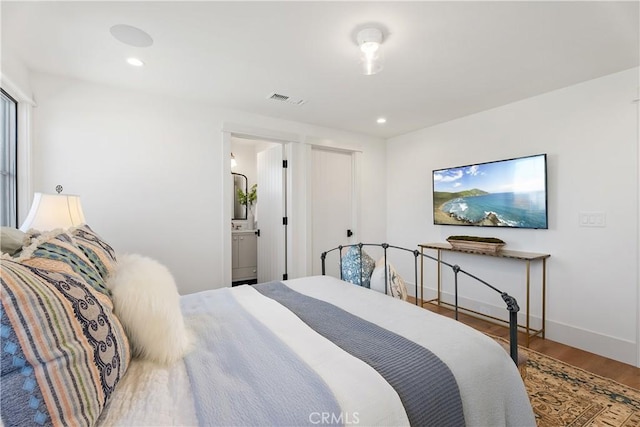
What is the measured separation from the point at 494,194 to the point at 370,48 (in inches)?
85.2

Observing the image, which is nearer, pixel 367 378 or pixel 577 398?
pixel 367 378

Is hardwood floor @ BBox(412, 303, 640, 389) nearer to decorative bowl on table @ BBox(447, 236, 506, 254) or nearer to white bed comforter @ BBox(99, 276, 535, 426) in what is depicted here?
decorative bowl on table @ BBox(447, 236, 506, 254)

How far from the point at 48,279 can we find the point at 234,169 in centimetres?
468

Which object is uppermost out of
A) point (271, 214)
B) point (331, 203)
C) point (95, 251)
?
point (331, 203)

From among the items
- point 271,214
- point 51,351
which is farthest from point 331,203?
point 51,351

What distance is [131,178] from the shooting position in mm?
2656

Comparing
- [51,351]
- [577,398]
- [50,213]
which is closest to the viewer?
[51,351]

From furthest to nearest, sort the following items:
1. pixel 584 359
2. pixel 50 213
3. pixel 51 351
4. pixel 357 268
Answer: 1. pixel 584 359
2. pixel 357 268
3. pixel 50 213
4. pixel 51 351

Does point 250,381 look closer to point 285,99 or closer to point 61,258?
point 61,258

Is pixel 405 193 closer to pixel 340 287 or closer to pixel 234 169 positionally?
pixel 340 287

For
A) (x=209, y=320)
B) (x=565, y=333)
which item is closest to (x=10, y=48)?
(x=209, y=320)

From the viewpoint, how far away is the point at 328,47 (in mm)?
1943

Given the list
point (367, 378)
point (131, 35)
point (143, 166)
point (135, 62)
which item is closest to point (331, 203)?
point (143, 166)

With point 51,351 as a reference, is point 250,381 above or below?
below
